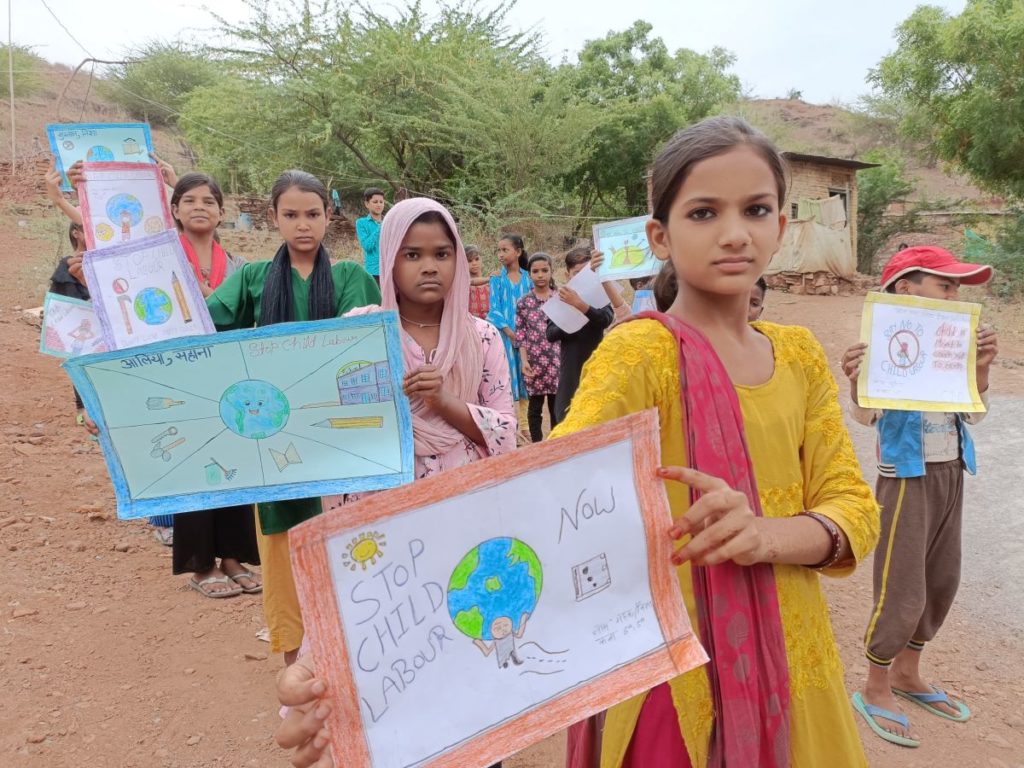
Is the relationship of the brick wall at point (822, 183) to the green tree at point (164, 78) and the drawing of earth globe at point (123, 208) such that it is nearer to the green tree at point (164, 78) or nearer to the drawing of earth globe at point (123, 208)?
the drawing of earth globe at point (123, 208)

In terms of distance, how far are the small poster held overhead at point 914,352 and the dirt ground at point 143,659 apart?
1.34 m

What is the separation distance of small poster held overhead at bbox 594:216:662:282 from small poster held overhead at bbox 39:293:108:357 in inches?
136

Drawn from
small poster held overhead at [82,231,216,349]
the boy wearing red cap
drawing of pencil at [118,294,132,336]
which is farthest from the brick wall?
drawing of pencil at [118,294,132,336]

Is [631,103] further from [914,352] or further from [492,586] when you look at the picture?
[492,586]

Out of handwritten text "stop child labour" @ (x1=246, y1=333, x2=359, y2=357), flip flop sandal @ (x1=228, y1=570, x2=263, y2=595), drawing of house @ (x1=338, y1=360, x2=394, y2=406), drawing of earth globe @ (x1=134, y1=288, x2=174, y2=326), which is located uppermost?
drawing of earth globe @ (x1=134, y1=288, x2=174, y2=326)

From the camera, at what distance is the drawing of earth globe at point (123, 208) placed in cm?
302

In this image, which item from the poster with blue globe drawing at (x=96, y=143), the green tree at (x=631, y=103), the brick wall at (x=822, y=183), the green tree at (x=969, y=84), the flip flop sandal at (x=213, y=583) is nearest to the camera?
the poster with blue globe drawing at (x=96, y=143)

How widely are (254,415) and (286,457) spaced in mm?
144

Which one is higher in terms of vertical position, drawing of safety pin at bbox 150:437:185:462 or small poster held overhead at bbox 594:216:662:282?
small poster held overhead at bbox 594:216:662:282

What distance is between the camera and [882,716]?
2691mm

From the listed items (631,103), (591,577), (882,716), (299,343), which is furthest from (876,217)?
(591,577)

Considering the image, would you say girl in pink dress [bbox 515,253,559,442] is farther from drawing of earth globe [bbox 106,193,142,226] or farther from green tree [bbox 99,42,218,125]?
green tree [bbox 99,42,218,125]

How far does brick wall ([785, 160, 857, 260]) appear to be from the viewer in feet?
56.4

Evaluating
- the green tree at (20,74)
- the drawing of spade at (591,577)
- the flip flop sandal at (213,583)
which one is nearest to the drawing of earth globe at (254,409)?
the drawing of spade at (591,577)
